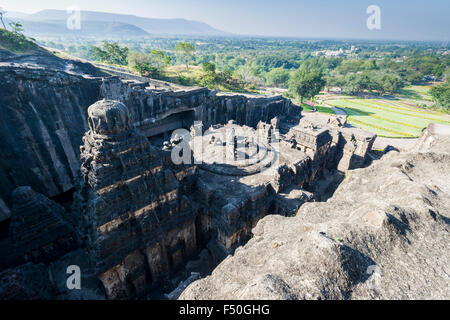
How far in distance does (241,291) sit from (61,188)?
88.9 feet

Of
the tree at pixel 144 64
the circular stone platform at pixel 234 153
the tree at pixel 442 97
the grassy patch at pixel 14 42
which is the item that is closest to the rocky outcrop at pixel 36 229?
the circular stone platform at pixel 234 153

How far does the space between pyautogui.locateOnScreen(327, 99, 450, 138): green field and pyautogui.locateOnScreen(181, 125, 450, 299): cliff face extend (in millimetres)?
44847

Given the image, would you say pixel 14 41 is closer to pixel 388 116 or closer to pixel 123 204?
pixel 123 204

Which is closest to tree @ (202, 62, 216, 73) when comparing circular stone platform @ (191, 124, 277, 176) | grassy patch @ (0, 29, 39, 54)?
grassy patch @ (0, 29, 39, 54)

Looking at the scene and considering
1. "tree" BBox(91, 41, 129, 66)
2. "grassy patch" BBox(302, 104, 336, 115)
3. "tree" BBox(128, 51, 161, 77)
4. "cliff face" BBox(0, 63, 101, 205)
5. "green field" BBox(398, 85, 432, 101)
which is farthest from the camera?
"green field" BBox(398, 85, 432, 101)

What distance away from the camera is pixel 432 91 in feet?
243

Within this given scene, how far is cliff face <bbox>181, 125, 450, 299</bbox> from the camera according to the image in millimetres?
8219

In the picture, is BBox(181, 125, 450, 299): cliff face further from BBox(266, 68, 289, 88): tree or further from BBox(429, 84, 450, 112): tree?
BBox(266, 68, 289, 88): tree

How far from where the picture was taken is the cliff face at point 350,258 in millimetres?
8219

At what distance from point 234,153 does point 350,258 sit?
17.6 metres

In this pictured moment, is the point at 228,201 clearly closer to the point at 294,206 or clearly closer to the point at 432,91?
the point at 294,206

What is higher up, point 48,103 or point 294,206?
point 48,103
